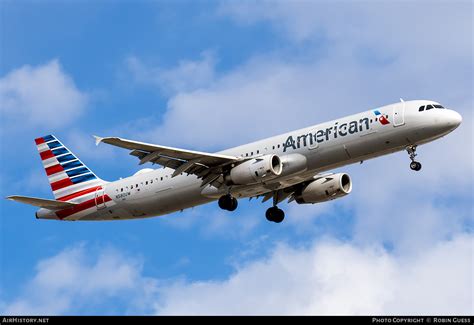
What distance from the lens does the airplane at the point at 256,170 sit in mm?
48375

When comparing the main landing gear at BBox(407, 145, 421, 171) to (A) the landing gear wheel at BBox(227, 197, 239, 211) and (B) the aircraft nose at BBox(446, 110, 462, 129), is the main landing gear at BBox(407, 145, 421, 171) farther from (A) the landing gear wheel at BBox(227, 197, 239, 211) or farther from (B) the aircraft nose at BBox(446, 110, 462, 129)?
(A) the landing gear wheel at BBox(227, 197, 239, 211)

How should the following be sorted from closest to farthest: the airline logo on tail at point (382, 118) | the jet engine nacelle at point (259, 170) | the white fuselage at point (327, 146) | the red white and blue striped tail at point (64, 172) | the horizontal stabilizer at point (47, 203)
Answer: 1. the white fuselage at point (327, 146)
2. the airline logo on tail at point (382, 118)
3. the jet engine nacelle at point (259, 170)
4. the horizontal stabilizer at point (47, 203)
5. the red white and blue striped tail at point (64, 172)

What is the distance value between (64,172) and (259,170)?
16678 mm

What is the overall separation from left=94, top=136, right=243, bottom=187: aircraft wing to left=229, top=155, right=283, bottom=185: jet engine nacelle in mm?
1087

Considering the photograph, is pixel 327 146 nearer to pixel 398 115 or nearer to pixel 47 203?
pixel 398 115

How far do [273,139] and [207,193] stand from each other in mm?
4903

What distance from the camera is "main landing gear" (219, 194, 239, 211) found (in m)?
51.5

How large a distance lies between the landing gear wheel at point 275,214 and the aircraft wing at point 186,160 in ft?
22.2

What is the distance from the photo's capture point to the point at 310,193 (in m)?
56.3

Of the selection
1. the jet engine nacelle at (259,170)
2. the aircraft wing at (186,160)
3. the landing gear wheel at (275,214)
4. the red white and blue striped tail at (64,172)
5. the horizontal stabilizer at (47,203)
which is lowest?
the jet engine nacelle at (259,170)

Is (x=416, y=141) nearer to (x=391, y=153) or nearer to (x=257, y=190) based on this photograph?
(x=391, y=153)

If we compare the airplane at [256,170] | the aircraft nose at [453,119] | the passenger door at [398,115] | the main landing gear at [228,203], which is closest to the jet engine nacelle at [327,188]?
the airplane at [256,170]

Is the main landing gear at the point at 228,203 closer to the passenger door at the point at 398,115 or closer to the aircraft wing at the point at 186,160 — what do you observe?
the aircraft wing at the point at 186,160

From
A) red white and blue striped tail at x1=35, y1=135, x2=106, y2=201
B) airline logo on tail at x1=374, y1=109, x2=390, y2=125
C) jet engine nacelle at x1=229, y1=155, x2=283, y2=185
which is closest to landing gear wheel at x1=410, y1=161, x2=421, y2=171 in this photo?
airline logo on tail at x1=374, y1=109, x2=390, y2=125
